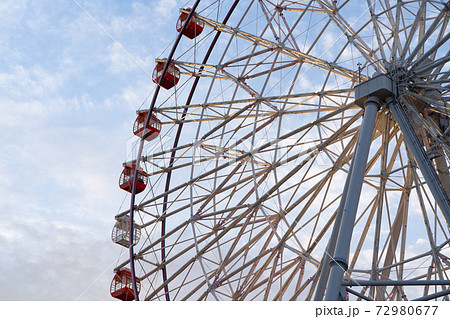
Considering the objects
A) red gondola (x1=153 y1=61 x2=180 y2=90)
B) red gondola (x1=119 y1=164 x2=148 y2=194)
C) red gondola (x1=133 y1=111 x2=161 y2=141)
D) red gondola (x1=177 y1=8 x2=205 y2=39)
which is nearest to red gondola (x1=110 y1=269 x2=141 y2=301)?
red gondola (x1=119 y1=164 x2=148 y2=194)

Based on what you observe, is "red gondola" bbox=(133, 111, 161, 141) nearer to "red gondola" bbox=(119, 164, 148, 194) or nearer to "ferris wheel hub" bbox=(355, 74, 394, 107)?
"red gondola" bbox=(119, 164, 148, 194)

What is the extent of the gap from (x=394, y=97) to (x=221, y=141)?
6.65 meters

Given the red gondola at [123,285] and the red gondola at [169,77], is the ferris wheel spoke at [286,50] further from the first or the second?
the red gondola at [123,285]

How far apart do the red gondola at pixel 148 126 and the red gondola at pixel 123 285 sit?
14.7 ft

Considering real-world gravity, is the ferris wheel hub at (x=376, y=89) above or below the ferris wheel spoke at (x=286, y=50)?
below

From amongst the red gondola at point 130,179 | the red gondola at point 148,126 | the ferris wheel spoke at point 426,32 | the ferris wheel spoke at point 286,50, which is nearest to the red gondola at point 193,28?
the ferris wheel spoke at point 286,50

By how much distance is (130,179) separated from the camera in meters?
21.2

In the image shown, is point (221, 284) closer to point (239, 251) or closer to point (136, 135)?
point (239, 251)

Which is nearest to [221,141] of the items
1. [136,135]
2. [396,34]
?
[136,135]

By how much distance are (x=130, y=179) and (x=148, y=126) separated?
1.84m

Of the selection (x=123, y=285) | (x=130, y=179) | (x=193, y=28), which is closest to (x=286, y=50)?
(x=193, y=28)

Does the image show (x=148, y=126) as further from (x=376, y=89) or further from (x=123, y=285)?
(x=376, y=89)

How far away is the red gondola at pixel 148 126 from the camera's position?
2127 cm
